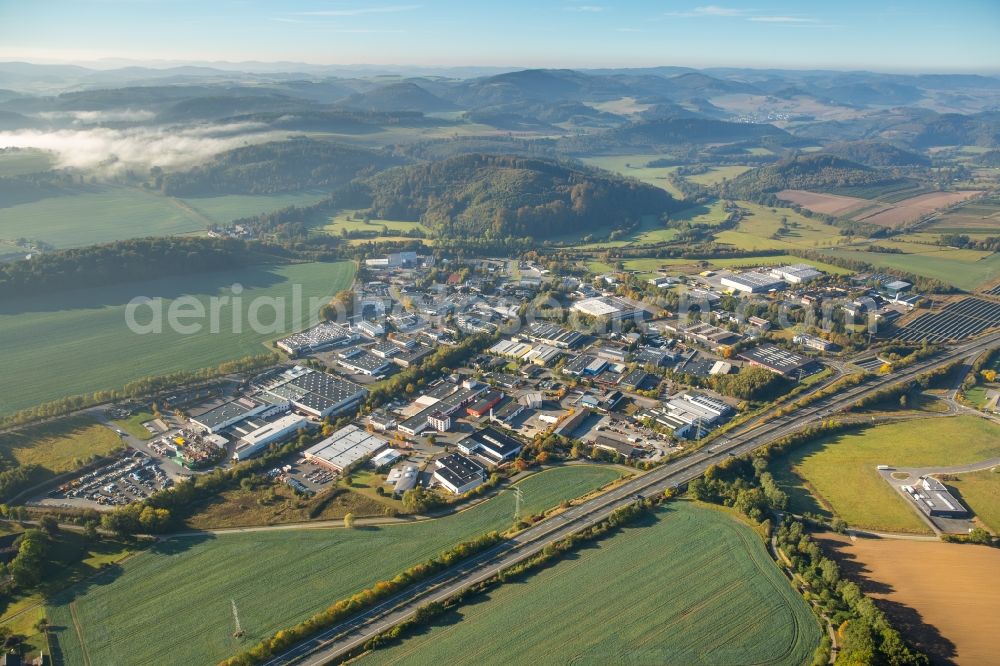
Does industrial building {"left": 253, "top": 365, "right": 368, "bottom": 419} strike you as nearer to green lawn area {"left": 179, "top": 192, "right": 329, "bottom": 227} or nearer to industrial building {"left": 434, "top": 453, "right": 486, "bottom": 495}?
industrial building {"left": 434, "top": 453, "right": 486, "bottom": 495}

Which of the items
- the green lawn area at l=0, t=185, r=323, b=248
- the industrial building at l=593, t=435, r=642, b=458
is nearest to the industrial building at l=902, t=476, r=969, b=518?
the industrial building at l=593, t=435, r=642, b=458

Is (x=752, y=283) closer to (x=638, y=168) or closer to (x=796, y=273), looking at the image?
(x=796, y=273)

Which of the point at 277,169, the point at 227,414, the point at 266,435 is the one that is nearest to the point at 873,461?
the point at 266,435

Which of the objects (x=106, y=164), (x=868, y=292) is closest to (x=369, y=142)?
(x=106, y=164)

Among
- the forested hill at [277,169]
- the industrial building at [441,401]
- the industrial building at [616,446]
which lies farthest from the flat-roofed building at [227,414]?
the forested hill at [277,169]

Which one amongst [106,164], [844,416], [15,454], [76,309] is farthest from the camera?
[106,164]

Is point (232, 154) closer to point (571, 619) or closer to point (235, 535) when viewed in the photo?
point (235, 535)
